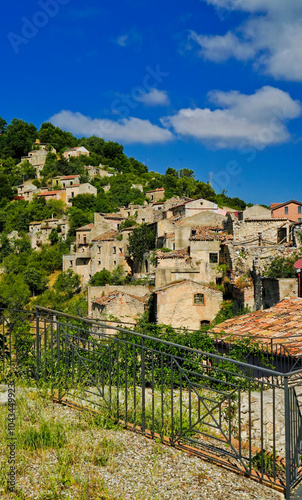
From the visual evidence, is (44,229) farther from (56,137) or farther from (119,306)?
(56,137)

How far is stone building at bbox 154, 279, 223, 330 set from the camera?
76.9 ft

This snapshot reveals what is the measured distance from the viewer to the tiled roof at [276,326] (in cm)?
981

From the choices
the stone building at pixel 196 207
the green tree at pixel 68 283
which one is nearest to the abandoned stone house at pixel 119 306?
the stone building at pixel 196 207

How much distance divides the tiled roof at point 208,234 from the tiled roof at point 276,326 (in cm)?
1710

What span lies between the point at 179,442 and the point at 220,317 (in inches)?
739

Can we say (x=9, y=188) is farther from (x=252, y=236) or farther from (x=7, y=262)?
(x=252, y=236)

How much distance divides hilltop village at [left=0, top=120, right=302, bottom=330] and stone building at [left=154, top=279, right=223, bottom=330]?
55mm

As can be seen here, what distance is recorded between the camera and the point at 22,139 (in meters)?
117

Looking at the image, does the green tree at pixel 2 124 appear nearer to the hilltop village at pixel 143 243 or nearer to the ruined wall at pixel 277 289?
the hilltop village at pixel 143 243

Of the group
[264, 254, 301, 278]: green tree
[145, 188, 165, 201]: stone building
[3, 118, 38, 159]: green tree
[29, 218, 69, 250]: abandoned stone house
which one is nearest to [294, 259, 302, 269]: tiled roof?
[264, 254, 301, 278]: green tree

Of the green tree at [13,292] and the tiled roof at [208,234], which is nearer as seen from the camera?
the tiled roof at [208,234]

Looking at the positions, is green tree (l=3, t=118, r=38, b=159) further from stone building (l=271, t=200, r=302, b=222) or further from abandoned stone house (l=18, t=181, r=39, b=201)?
stone building (l=271, t=200, r=302, b=222)

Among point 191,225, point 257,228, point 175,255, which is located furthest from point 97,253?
point 257,228

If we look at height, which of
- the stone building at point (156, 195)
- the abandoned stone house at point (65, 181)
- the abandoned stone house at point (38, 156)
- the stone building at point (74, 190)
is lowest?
the stone building at point (156, 195)
